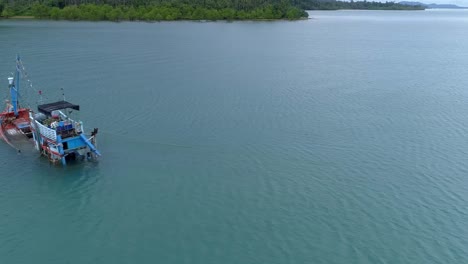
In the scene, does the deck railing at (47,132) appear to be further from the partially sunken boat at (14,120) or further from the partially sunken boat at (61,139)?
the partially sunken boat at (14,120)

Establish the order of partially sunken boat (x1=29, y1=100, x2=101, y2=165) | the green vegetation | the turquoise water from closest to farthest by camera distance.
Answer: the turquoise water < partially sunken boat (x1=29, y1=100, x2=101, y2=165) < the green vegetation

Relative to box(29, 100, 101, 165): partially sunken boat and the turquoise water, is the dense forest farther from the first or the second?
box(29, 100, 101, 165): partially sunken boat

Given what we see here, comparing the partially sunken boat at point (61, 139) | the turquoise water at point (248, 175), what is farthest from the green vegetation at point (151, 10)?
the partially sunken boat at point (61, 139)

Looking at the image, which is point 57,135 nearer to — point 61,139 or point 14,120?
point 61,139

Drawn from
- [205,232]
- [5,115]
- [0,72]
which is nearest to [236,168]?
[205,232]

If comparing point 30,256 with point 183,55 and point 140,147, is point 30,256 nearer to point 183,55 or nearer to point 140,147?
point 140,147

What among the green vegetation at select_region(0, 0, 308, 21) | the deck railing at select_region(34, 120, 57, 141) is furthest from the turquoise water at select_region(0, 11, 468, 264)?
the green vegetation at select_region(0, 0, 308, 21)

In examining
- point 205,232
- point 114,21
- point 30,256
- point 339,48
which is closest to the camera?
point 30,256
